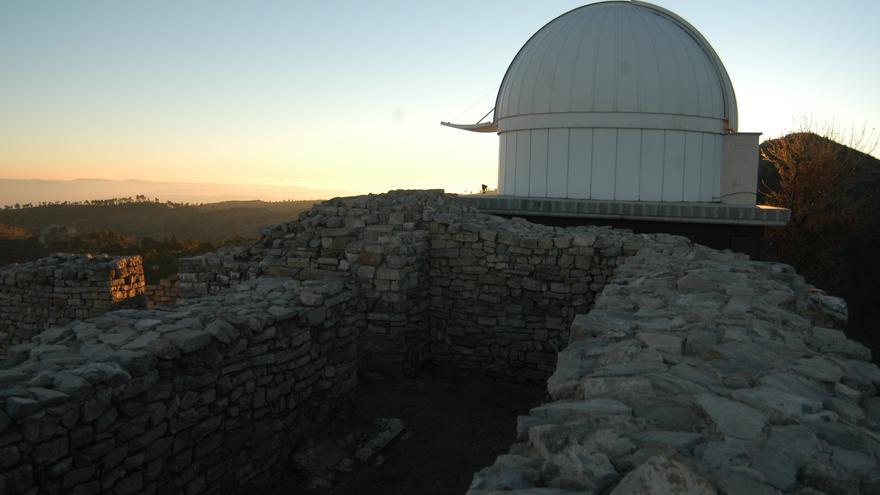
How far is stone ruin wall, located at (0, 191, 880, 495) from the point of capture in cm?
231

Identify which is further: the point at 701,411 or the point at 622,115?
the point at 622,115

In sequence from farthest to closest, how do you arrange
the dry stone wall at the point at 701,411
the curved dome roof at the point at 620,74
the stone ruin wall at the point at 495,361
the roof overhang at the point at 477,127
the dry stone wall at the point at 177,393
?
the roof overhang at the point at 477,127, the curved dome roof at the point at 620,74, the dry stone wall at the point at 177,393, the stone ruin wall at the point at 495,361, the dry stone wall at the point at 701,411

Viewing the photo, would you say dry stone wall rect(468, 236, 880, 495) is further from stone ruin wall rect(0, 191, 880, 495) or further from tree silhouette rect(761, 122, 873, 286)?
tree silhouette rect(761, 122, 873, 286)

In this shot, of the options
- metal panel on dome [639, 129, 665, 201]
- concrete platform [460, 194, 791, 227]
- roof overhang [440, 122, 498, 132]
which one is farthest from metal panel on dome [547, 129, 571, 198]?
roof overhang [440, 122, 498, 132]

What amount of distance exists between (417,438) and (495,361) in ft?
8.13

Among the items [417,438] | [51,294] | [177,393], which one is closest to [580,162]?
[417,438]

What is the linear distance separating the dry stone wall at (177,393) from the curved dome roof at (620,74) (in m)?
8.89

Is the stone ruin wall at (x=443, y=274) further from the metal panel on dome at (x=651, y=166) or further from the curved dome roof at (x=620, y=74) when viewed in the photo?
the curved dome roof at (x=620, y=74)

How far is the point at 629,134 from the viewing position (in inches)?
510

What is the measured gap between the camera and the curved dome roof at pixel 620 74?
42.1ft

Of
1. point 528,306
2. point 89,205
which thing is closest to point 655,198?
point 528,306

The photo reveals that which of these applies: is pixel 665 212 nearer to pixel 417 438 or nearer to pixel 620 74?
pixel 620 74

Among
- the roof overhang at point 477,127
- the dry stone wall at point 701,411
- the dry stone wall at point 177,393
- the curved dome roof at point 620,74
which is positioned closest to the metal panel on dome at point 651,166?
the curved dome roof at point 620,74

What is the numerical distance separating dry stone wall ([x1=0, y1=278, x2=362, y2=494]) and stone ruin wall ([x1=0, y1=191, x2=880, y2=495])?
0.02m
